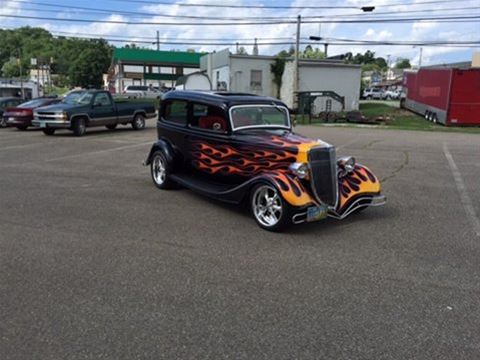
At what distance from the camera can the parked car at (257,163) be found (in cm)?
583

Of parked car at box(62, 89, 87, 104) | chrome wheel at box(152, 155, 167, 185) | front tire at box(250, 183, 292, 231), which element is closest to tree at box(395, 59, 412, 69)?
parked car at box(62, 89, 87, 104)

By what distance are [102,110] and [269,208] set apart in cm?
1474

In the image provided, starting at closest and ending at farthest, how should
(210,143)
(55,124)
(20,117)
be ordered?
(210,143)
(55,124)
(20,117)

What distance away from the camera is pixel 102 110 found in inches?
741

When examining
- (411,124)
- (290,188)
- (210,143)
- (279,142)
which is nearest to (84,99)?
(210,143)

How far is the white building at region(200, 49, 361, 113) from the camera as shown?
3459 centimetres

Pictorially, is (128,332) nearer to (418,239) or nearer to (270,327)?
(270,327)

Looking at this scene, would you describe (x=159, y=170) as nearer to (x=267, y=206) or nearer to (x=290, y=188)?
(x=267, y=206)

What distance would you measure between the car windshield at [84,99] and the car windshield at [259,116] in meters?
13.1

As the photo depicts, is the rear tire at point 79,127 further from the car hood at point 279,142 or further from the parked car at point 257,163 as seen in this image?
the car hood at point 279,142

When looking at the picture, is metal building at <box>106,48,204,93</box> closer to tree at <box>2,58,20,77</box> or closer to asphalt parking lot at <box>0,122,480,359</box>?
tree at <box>2,58,20,77</box>

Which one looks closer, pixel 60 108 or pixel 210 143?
pixel 210 143

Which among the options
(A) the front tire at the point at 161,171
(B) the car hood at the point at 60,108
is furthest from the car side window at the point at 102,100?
(A) the front tire at the point at 161,171

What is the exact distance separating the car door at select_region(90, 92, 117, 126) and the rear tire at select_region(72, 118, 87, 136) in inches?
15.2
